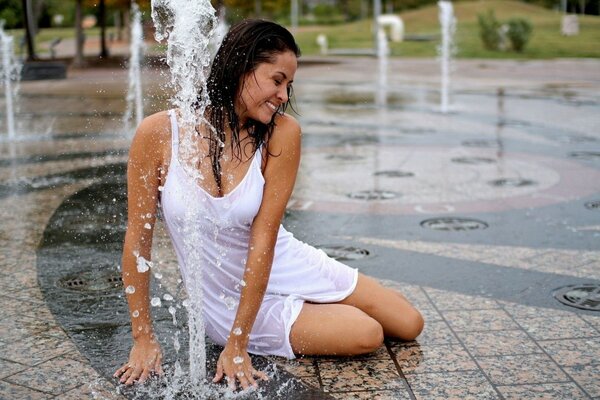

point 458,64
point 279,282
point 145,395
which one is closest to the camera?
point 145,395

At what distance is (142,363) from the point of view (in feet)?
11.0

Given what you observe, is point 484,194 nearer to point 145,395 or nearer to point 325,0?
point 145,395

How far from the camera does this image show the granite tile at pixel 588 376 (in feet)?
10.7

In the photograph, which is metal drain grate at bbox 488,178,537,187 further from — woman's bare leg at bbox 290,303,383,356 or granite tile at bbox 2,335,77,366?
granite tile at bbox 2,335,77,366

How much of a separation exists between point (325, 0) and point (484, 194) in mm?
99763

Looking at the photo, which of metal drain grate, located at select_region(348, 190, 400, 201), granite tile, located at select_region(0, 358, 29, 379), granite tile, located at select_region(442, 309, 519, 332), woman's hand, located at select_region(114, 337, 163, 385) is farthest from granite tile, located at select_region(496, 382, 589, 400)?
metal drain grate, located at select_region(348, 190, 400, 201)

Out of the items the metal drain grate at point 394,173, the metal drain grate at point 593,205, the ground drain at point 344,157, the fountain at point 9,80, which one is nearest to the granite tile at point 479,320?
the metal drain grate at point 593,205

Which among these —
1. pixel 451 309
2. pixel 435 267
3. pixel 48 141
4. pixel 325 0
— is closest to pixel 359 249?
pixel 435 267

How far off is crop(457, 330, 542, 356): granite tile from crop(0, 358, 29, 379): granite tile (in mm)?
1954

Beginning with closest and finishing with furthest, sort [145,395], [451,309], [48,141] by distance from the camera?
1. [145,395]
2. [451,309]
3. [48,141]

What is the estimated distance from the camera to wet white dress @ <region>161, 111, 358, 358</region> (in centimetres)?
328

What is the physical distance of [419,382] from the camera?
3.37 meters

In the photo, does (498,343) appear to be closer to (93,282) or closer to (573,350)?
(573,350)

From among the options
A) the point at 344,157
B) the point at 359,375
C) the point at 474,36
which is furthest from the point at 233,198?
the point at 474,36
